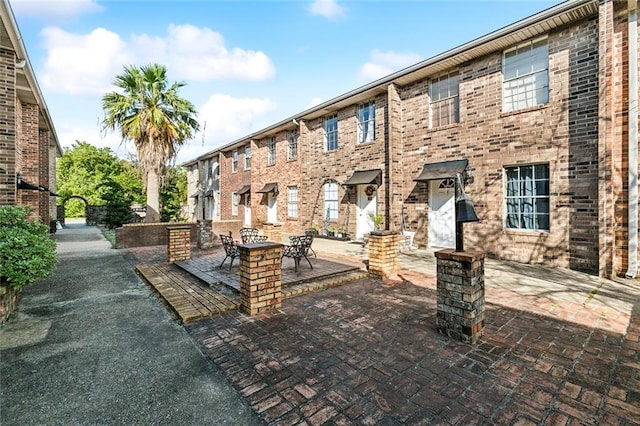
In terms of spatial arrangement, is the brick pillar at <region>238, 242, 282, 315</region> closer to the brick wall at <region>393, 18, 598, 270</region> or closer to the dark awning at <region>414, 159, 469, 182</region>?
the dark awning at <region>414, 159, 469, 182</region>

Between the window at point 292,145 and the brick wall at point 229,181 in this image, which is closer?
the window at point 292,145

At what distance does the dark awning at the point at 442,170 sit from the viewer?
886cm

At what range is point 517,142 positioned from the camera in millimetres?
7918

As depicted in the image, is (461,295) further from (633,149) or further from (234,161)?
(234,161)

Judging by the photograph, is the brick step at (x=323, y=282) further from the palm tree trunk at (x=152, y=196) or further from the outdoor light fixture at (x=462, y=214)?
the palm tree trunk at (x=152, y=196)

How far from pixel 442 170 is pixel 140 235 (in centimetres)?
1063

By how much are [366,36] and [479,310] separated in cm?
911

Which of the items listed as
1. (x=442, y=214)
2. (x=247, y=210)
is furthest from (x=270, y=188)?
(x=442, y=214)

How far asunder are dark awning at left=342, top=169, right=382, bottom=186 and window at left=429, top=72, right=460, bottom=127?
8.11 feet

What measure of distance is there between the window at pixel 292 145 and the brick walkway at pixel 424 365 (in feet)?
39.1

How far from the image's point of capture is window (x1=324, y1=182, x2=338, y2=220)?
42.8ft

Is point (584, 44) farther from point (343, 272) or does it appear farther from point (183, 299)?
point (183, 299)

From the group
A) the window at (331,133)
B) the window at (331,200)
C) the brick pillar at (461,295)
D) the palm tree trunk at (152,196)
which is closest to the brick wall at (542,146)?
the window at (331,200)

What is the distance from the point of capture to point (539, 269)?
23.4 feet
